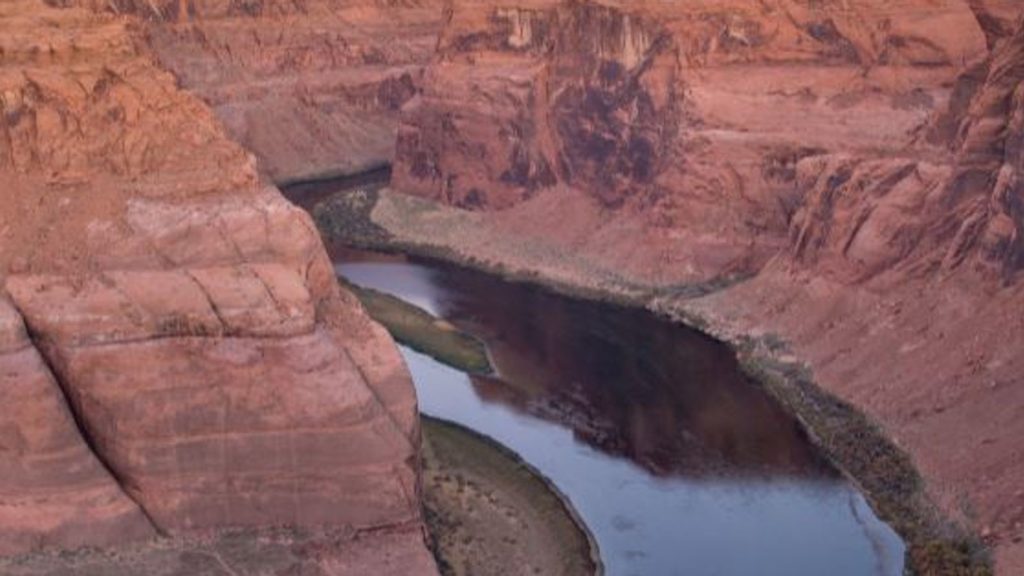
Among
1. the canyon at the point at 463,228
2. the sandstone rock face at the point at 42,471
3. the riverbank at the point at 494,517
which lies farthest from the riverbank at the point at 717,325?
the sandstone rock face at the point at 42,471

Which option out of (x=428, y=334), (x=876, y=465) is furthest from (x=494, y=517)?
(x=428, y=334)

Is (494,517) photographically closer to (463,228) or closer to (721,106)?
(721,106)

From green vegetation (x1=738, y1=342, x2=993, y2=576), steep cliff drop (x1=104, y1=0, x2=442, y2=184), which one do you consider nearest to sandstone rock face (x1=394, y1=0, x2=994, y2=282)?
green vegetation (x1=738, y1=342, x2=993, y2=576)

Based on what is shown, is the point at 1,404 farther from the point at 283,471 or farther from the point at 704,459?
the point at 704,459

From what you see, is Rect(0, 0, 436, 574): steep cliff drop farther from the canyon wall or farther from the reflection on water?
the canyon wall

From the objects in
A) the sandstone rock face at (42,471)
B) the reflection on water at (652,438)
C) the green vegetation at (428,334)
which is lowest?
the green vegetation at (428,334)

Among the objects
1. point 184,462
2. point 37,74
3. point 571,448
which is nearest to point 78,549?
point 184,462

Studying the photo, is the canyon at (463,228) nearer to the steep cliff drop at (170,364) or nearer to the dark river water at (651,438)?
the steep cliff drop at (170,364)
